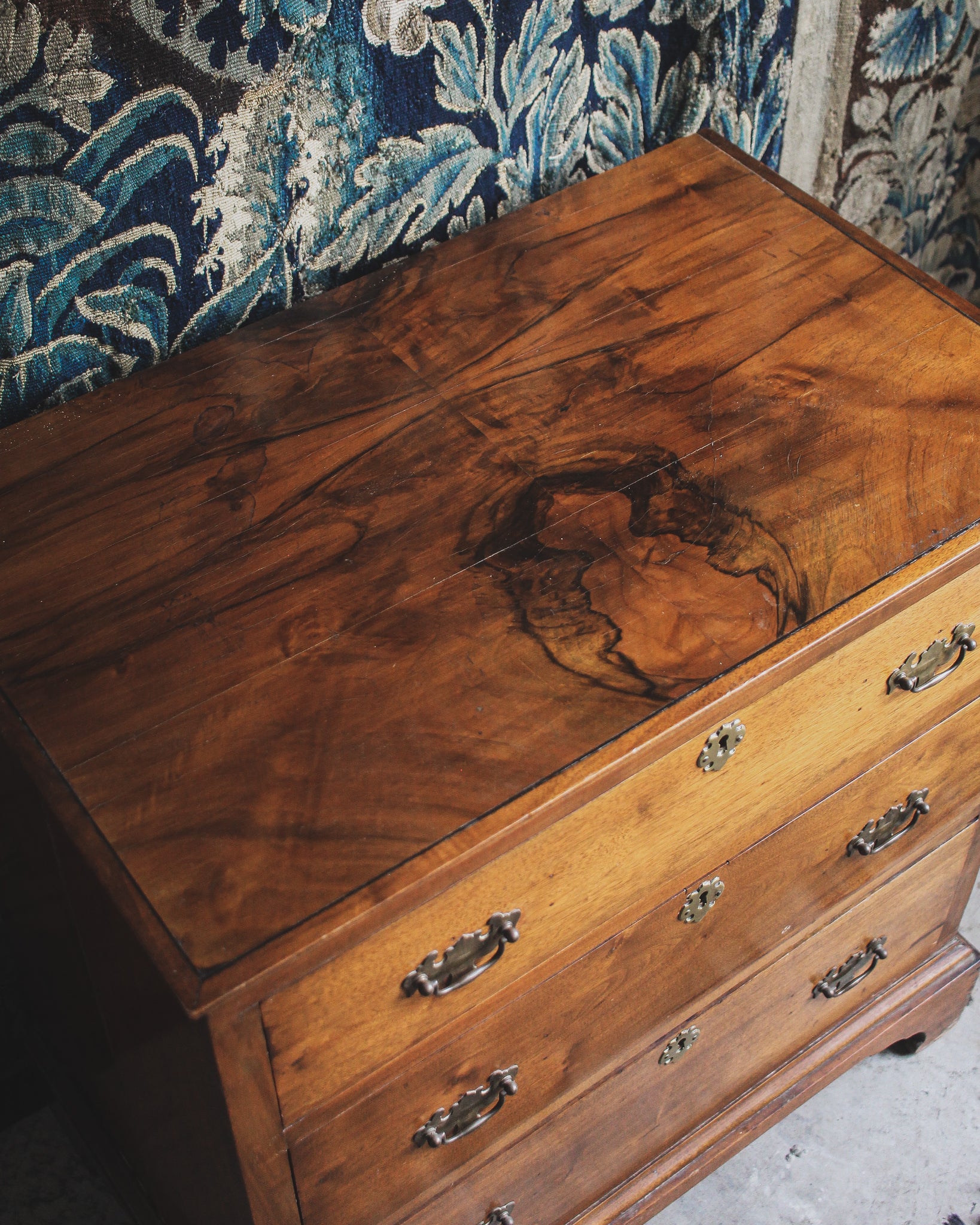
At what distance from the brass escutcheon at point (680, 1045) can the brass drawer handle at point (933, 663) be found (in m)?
0.38

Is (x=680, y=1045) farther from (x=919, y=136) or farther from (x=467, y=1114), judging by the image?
(x=919, y=136)

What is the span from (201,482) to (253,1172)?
0.50 metres

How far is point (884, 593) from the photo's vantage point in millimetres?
916

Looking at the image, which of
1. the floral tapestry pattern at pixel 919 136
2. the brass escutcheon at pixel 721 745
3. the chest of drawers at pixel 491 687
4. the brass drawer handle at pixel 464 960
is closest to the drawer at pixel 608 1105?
the chest of drawers at pixel 491 687

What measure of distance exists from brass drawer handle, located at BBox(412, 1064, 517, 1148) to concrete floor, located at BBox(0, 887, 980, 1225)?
48cm

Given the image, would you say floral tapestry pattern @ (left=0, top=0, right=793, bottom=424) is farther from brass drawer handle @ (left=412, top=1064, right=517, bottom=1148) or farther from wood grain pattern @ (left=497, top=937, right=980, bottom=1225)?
wood grain pattern @ (left=497, top=937, right=980, bottom=1225)

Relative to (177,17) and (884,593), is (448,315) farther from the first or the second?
(884,593)

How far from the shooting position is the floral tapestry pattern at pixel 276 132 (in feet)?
3.24

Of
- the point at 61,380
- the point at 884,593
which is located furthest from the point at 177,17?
the point at 884,593

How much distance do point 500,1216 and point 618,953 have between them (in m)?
0.31

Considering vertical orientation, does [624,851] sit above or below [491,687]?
below

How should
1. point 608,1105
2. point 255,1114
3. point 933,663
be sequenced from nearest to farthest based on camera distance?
point 255,1114
point 933,663
point 608,1105

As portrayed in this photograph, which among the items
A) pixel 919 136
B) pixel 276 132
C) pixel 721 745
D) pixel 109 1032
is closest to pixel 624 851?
pixel 721 745

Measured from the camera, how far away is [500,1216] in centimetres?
116
